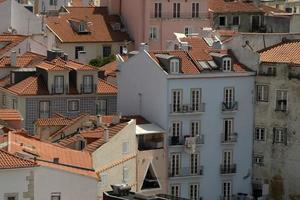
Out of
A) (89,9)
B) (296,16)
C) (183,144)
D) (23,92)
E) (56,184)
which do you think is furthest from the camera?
(89,9)

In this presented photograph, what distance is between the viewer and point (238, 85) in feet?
232

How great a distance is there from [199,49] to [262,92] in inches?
Result: 245

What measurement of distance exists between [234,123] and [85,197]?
20374mm

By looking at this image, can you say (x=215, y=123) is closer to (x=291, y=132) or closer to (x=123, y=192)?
(x=291, y=132)

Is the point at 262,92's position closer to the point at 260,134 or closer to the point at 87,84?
the point at 260,134

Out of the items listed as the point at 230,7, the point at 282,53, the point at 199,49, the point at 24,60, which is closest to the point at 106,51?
the point at 230,7

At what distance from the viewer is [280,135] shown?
6994 cm

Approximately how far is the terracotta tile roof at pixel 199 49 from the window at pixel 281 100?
207 inches

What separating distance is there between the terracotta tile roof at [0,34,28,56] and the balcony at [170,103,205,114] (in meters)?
28.9

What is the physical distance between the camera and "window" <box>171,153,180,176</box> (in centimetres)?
6894

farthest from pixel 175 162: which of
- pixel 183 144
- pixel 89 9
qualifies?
pixel 89 9

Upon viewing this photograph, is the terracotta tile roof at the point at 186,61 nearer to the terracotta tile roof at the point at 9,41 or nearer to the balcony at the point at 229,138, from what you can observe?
the balcony at the point at 229,138

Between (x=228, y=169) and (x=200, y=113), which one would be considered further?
(x=228, y=169)

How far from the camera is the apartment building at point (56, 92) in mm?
77312
